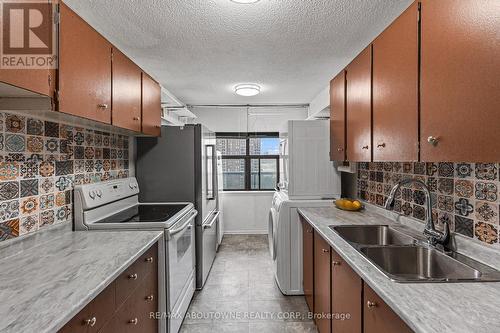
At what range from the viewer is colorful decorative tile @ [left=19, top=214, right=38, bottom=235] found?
1440mm

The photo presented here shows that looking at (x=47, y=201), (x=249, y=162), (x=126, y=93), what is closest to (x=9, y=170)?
(x=47, y=201)

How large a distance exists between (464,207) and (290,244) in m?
1.53

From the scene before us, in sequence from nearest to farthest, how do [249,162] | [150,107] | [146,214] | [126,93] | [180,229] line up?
[126,93] → [180,229] → [146,214] → [150,107] → [249,162]

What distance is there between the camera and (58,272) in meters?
1.13

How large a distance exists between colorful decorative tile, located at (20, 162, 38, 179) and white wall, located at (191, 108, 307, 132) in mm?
3462

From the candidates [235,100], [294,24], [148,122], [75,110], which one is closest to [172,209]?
[148,122]

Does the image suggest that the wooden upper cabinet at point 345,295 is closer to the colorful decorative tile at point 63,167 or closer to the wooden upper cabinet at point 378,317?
the wooden upper cabinet at point 378,317

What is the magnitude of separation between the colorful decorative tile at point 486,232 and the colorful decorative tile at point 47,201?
2.37 m

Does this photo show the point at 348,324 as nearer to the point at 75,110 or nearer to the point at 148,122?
the point at 75,110

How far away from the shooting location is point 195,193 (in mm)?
2678

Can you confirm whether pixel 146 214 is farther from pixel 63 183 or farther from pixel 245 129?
pixel 245 129

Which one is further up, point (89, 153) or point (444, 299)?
point (89, 153)

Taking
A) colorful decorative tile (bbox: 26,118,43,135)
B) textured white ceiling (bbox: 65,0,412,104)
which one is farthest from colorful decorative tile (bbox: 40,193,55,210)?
textured white ceiling (bbox: 65,0,412,104)

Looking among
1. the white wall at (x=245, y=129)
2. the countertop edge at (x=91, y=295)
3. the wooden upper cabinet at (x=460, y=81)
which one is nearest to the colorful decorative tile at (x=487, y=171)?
the wooden upper cabinet at (x=460, y=81)
